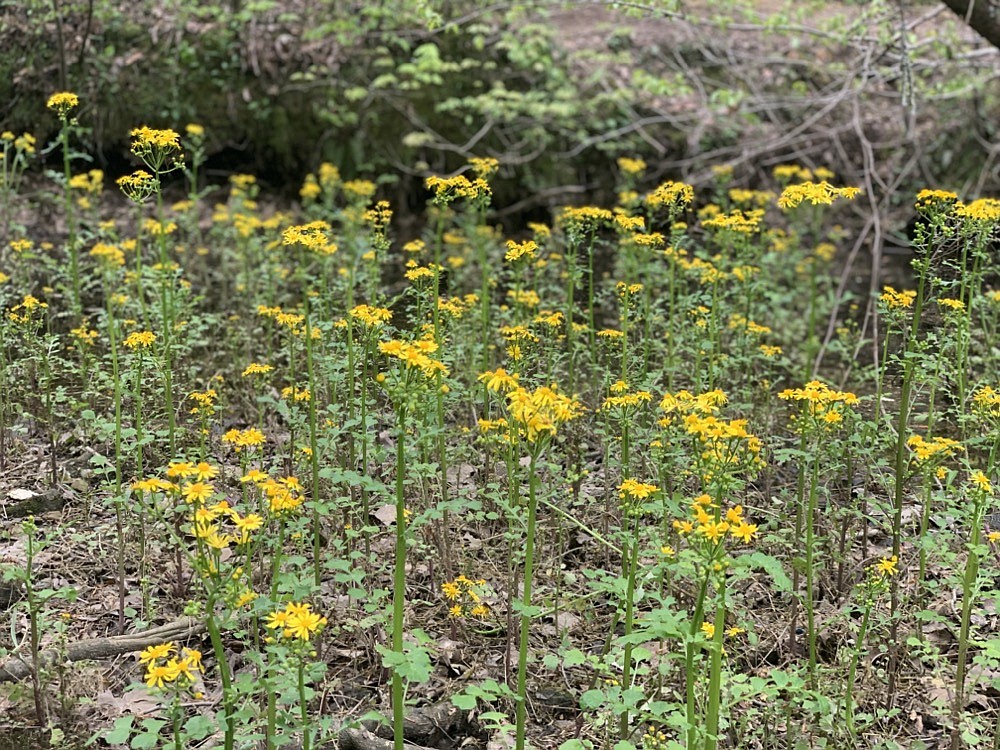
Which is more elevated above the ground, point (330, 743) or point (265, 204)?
point (265, 204)

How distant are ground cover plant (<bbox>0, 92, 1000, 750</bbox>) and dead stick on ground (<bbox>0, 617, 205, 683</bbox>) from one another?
0.04 ft

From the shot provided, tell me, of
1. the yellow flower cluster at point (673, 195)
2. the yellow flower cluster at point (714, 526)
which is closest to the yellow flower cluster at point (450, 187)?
the yellow flower cluster at point (673, 195)

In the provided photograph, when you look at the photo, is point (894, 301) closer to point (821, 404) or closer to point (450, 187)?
point (821, 404)

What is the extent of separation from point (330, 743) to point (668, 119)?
645cm

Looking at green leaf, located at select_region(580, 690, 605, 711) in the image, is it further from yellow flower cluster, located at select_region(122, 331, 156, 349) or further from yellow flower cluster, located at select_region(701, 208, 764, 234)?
yellow flower cluster, located at select_region(701, 208, 764, 234)

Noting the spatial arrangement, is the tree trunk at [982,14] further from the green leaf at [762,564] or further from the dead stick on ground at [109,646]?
the dead stick on ground at [109,646]

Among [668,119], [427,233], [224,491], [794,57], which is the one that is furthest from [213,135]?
[794,57]

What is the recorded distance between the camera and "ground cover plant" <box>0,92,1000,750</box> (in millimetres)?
2367

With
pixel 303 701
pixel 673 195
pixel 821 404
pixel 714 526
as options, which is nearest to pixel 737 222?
pixel 673 195

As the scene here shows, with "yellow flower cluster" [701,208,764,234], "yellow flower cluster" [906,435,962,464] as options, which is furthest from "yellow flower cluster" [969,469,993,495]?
"yellow flower cluster" [701,208,764,234]

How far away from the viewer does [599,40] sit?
970cm

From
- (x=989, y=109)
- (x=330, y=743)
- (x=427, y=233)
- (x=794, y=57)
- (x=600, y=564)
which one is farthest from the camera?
(x=794, y=57)

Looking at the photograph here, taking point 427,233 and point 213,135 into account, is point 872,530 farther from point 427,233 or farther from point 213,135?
point 213,135

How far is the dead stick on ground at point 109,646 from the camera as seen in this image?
268cm
